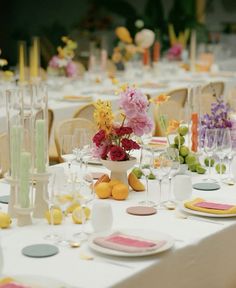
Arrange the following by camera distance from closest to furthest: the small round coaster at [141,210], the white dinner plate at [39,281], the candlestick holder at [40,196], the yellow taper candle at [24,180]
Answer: the white dinner plate at [39,281] → the yellow taper candle at [24,180] → the candlestick holder at [40,196] → the small round coaster at [141,210]

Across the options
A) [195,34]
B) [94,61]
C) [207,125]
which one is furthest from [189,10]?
[207,125]

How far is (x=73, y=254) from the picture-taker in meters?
2.36

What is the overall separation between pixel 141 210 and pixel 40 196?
0.43 m

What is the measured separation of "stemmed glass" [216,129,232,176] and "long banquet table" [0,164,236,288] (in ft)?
1.50

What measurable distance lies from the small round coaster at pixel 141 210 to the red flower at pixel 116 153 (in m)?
0.27

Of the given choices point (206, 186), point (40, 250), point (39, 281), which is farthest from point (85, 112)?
point (39, 281)

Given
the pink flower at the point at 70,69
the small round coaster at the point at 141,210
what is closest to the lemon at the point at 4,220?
the small round coaster at the point at 141,210

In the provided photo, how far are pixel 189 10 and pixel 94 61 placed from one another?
2885 mm

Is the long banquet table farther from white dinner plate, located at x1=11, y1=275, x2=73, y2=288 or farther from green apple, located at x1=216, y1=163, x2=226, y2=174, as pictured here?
green apple, located at x1=216, y1=163, x2=226, y2=174

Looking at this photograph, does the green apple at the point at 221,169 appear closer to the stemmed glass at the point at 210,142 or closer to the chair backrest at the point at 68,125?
the stemmed glass at the point at 210,142

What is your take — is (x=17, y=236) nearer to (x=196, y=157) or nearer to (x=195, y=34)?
(x=196, y=157)

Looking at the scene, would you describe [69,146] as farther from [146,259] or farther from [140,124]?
[146,259]

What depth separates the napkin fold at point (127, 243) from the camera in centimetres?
235

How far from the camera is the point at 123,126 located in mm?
3135
